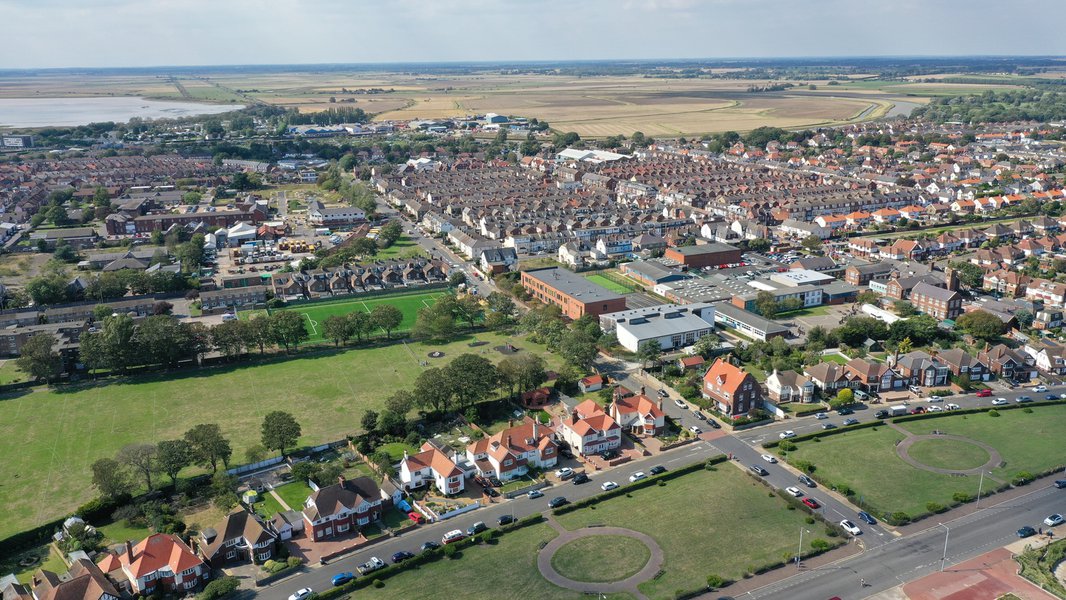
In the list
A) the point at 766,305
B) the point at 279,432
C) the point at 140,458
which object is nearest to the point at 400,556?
the point at 279,432

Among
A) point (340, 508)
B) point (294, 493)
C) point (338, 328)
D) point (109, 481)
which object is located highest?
point (338, 328)

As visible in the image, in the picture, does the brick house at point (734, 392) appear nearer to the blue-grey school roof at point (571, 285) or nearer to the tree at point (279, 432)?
the blue-grey school roof at point (571, 285)

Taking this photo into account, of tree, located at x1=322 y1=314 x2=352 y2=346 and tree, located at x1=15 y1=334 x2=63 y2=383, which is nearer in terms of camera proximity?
tree, located at x1=15 y1=334 x2=63 y2=383

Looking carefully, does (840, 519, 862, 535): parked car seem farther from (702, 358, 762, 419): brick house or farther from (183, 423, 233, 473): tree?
(183, 423, 233, 473): tree

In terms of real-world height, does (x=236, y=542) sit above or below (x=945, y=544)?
above

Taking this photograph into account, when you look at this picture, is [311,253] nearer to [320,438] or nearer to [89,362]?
[89,362]

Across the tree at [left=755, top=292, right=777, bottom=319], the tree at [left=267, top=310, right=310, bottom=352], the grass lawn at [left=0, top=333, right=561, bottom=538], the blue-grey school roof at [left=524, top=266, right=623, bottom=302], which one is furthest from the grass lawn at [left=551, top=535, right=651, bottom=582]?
the tree at [left=755, top=292, right=777, bottom=319]

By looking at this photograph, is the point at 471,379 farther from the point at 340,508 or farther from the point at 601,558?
the point at 601,558
